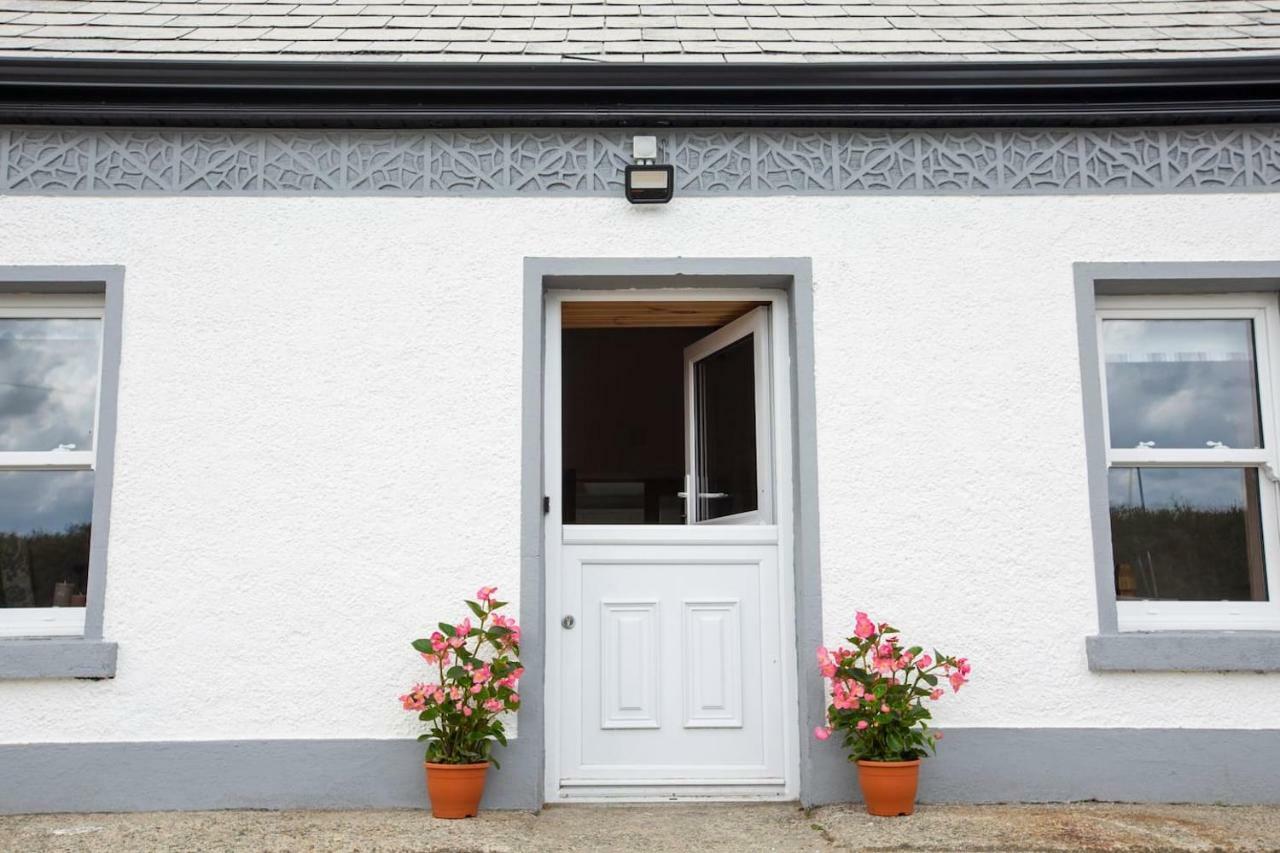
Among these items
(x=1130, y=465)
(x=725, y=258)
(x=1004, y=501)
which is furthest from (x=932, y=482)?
(x=725, y=258)

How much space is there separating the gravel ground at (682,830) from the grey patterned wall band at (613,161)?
274 centimetres

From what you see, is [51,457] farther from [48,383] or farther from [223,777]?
[223,777]

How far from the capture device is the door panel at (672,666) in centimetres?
471

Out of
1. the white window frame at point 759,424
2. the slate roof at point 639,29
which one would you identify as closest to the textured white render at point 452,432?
the white window frame at point 759,424

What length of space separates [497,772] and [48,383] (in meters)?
2.77

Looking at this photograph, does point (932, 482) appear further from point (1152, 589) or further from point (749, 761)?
point (749, 761)

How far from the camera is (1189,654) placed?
4.47m

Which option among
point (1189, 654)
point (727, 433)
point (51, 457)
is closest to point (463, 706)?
point (727, 433)

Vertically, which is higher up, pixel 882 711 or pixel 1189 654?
pixel 1189 654

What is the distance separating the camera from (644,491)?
8.95 meters

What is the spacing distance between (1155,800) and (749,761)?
1.72m

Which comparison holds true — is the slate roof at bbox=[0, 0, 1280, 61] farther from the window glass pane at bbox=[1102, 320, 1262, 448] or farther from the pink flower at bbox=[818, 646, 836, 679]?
the pink flower at bbox=[818, 646, 836, 679]

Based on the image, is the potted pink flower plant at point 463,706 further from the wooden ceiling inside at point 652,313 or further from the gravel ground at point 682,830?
the wooden ceiling inside at point 652,313

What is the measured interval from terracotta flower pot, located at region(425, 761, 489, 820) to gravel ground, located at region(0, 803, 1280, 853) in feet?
0.19
